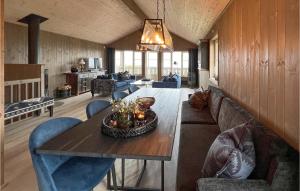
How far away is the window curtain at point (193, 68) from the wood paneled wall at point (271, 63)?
10069 millimetres

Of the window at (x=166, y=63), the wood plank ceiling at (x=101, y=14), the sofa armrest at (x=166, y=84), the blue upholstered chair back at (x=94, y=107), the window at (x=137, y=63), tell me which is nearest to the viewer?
the blue upholstered chair back at (x=94, y=107)

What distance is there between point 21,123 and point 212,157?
15.4 feet

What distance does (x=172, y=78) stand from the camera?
8906mm

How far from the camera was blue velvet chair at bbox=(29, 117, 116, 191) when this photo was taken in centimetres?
158

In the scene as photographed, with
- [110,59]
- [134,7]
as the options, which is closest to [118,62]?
[110,59]

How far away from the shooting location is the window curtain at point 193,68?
44.3ft

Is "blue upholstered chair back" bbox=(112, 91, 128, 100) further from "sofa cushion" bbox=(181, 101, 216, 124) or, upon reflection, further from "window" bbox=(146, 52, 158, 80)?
"window" bbox=(146, 52, 158, 80)

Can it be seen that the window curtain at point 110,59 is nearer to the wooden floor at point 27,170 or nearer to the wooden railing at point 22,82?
the wooden railing at point 22,82

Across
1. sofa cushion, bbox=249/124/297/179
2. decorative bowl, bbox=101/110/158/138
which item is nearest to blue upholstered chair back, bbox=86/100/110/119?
decorative bowl, bbox=101/110/158/138

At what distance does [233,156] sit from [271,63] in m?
0.91

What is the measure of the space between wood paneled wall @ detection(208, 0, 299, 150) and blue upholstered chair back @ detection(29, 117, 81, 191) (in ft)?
4.87

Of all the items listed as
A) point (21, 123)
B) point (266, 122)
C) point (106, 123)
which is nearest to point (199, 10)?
point (266, 122)

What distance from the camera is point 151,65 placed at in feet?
48.6

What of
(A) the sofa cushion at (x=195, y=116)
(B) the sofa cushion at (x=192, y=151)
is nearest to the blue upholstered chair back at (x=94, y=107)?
(B) the sofa cushion at (x=192, y=151)
